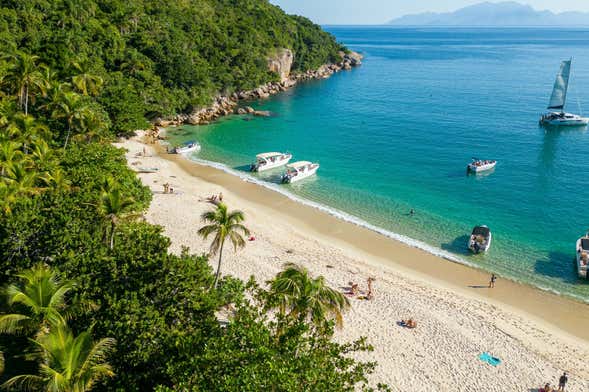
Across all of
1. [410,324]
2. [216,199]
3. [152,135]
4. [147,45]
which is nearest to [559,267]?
[410,324]

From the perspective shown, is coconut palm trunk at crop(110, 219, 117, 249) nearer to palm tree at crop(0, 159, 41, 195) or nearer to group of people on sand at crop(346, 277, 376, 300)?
palm tree at crop(0, 159, 41, 195)

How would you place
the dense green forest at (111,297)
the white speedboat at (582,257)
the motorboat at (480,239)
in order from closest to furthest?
the dense green forest at (111,297) → the white speedboat at (582,257) → the motorboat at (480,239)

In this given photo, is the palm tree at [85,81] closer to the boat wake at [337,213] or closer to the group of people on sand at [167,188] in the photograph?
the boat wake at [337,213]

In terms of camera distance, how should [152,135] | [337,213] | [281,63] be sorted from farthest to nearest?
[281,63]
[152,135]
[337,213]

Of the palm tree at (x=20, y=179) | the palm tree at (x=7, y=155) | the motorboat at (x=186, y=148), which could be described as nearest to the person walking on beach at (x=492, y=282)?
the palm tree at (x=20, y=179)

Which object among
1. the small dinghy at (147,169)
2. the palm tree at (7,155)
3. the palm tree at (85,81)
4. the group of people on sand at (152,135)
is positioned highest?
the palm tree at (85,81)

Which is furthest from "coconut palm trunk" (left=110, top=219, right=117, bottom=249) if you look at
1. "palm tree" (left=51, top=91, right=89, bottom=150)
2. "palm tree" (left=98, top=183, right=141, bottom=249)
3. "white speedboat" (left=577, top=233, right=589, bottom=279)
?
"white speedboat" (left=577, top=233, right=589, bottom=279)

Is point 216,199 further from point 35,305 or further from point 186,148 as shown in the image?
point 35,305
